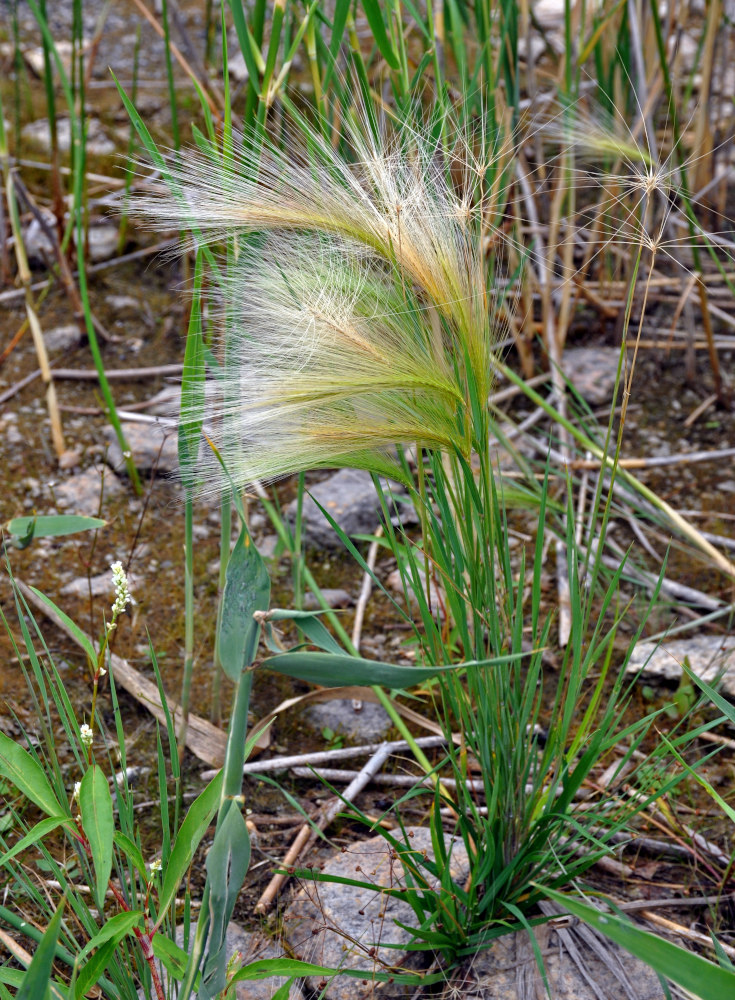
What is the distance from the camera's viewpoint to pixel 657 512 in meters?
1.58

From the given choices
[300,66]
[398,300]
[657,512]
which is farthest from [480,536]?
[300,66]

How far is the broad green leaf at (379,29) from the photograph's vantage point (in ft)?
3.32

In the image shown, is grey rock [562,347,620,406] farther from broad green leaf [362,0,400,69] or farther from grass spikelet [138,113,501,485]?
grass spikelet [138,113,501,485]

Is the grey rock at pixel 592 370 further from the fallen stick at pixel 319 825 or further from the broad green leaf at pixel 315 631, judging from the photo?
the broad green leaf at pixel 315 631

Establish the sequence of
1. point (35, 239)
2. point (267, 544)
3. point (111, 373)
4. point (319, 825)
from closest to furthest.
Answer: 1. point (319, 825)
2. point (267, 544)
3. point (111, 373)
4. point (35, 239)

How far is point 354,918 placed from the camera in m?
0.99

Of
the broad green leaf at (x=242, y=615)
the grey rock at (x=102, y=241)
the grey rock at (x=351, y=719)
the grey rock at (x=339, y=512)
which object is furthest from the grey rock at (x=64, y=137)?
the broad green leaf at (x=242, y=615)

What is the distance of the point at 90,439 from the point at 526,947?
122 centimetres

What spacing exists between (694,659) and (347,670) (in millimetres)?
931

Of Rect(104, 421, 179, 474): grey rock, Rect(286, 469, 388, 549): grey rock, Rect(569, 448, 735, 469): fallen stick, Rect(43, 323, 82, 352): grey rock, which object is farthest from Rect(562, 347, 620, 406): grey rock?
Rect(43, 323, 82, 352): grey rock

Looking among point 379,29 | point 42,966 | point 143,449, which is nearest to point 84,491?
point 143,449

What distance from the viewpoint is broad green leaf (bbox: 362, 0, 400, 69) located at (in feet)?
3.32

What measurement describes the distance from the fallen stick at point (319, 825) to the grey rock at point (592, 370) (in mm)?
979

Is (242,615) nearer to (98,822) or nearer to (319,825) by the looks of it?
(98,822)
